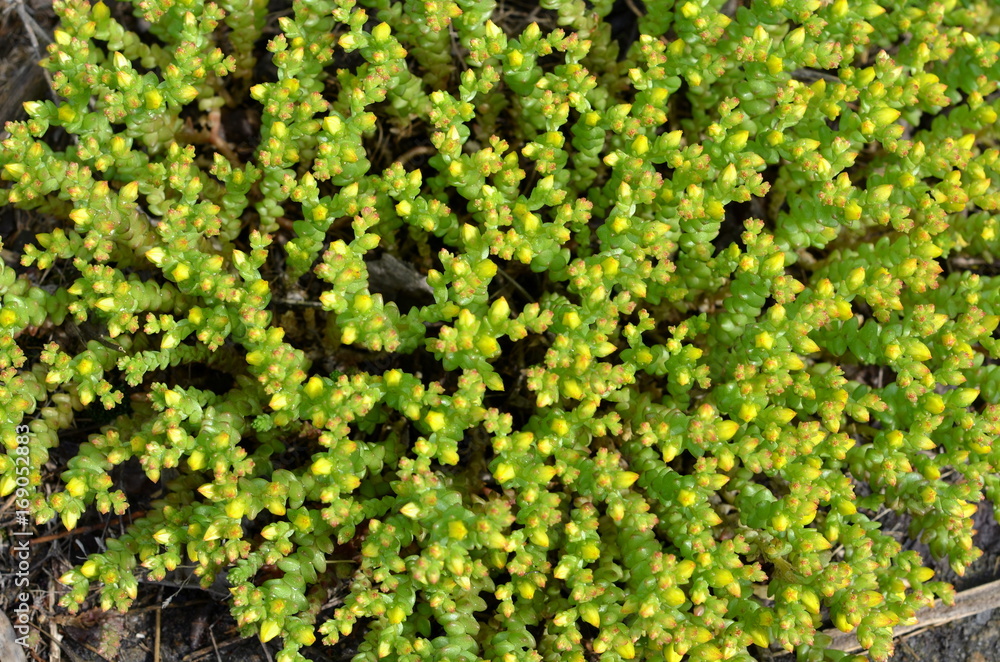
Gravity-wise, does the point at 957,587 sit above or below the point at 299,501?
below

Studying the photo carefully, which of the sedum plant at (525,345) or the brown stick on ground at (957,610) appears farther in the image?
the brown stick on ground at (957,610)

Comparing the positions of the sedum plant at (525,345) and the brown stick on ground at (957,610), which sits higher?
the sedum plant at (525,345)

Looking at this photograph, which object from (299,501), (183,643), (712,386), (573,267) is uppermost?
(573,267)

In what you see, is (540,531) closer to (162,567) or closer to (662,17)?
(162,567)

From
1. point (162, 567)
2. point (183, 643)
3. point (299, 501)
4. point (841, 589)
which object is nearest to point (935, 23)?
point (841, 589)

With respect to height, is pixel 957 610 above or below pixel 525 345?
below

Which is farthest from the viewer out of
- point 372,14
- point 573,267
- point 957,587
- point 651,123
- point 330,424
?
point 372,14
